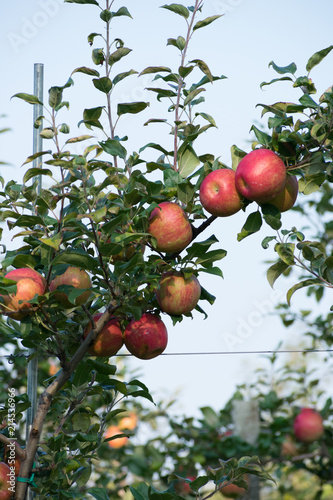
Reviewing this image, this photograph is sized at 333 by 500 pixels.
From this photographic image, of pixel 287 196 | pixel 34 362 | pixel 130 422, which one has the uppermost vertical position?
pixel 287 196

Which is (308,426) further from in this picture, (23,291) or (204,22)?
(204,22)

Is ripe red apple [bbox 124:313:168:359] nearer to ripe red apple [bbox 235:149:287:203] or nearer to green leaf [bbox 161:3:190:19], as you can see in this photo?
ripe red apple [bbox 235:149:287:203]

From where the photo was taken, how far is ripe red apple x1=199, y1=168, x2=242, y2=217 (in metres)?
1.54

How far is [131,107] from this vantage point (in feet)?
5.34

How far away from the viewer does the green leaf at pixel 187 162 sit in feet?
5.22

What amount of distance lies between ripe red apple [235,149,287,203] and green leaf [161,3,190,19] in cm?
44

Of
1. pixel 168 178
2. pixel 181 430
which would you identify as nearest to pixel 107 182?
pixel 168 178

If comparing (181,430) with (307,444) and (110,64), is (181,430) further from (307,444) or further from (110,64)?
(110,64)

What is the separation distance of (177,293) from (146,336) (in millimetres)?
164

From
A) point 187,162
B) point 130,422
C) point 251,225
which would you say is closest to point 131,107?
point 187,162

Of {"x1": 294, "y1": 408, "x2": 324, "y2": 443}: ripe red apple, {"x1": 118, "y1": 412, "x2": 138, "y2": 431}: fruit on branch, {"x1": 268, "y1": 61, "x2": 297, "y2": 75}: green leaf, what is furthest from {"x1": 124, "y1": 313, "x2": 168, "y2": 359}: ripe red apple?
{"x1": 118, "y1": 412, "x2": 138, "y2": 431}: fruit on branch

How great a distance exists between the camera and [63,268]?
1541 mm

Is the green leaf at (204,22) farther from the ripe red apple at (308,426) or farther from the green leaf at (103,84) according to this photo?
Result: the ripe red apple at (308,426)

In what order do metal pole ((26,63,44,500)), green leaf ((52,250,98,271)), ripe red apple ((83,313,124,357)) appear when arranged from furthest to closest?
metal pole ((26,63,44,500)) < ripe red apple ((83,313,124,357)) < green leaf ((52,250,98,271))
